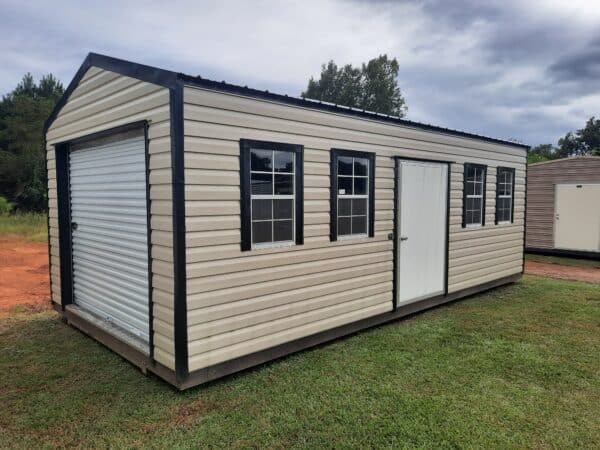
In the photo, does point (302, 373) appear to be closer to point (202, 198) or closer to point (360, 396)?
point (360, 396)

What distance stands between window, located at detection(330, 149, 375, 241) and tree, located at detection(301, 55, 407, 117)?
3837 centimetres

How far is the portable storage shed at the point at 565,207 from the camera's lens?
1117cm

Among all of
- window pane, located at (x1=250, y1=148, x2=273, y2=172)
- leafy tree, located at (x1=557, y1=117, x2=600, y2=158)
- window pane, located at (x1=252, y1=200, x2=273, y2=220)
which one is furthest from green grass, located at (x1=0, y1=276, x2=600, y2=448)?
leafy tree, located at (x1=557, y1=117, x2=600, y2=158)

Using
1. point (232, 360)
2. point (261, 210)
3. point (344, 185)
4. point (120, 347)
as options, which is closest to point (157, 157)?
point (261, 210)

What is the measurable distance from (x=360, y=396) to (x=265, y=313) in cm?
122

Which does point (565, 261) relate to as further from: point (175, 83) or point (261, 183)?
point (175, 83)

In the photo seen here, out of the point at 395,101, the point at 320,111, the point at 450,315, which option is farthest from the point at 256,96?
the point at 395,101

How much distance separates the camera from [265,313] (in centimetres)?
404

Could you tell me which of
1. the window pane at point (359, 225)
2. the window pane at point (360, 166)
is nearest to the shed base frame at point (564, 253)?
the window pane at point (359, 225)

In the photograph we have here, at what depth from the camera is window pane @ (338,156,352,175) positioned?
4764mm

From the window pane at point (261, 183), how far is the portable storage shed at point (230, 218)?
1 centimetres

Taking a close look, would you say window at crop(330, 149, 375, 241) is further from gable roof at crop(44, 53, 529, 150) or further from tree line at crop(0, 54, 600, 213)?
tree line at crop(0, 54, 600, 213)

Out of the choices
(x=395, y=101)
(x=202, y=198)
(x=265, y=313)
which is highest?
(x=395, y=101)

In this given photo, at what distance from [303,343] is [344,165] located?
2149 millimetres
